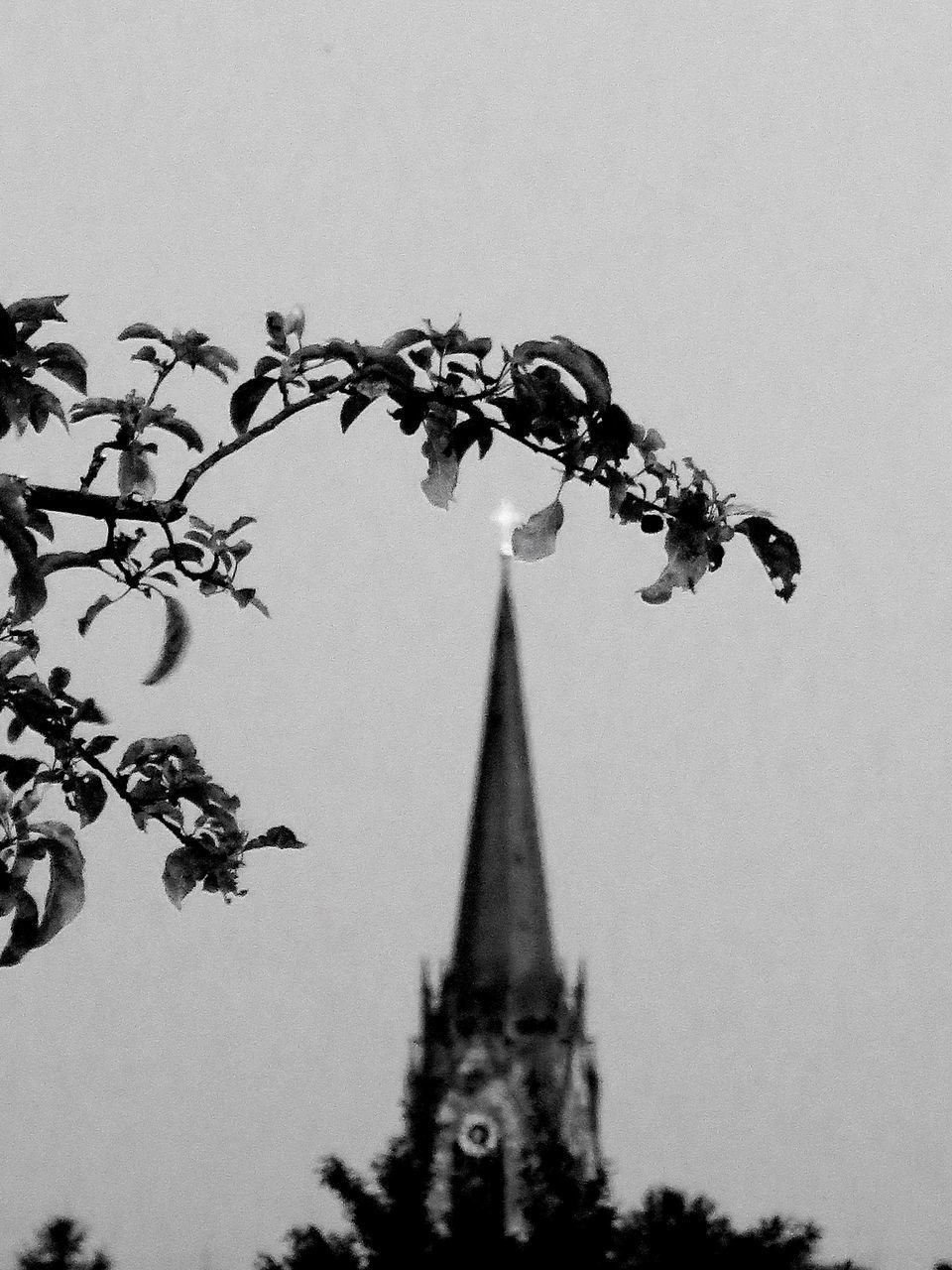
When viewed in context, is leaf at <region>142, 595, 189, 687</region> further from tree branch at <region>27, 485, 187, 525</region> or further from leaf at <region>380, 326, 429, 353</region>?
leaf at <region>380, 326, 429, 353</region>

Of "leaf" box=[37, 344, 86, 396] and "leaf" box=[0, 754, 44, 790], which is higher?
"leaf" box=[37, 344, 86, 396]

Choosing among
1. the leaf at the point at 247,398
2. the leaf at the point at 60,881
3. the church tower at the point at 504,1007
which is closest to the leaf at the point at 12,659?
the leaf at the point at 60,881

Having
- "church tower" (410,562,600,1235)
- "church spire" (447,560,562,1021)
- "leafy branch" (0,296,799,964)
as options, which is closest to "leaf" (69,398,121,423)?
"leafy branch" (0,296,799,964)

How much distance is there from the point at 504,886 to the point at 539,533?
5436 cm

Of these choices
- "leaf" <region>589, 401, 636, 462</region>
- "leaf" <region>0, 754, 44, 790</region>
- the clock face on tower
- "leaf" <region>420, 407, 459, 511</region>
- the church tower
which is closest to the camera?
"leaf" <region>589, 401, 636, 462</region>

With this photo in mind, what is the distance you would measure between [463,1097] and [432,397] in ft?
169

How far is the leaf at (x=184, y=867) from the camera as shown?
12.6 ft

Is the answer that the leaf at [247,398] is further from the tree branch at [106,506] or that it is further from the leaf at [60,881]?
the leaf at [60,881]

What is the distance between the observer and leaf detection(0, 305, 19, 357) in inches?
115

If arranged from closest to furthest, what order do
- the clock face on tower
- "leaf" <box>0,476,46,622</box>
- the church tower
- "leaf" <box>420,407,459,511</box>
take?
"leaf" <box>0,476,46,622</box> → "leaf" <box>420,407,459,511</box> → the clock face on tower → the church tower

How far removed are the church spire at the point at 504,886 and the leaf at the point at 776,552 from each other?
52.0 m

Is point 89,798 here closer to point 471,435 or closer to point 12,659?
point 12,659

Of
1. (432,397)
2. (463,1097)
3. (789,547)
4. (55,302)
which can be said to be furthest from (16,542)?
(463,1097)

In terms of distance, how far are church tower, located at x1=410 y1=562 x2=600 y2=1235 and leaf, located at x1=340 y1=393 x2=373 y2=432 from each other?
155 ft
